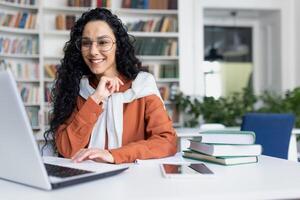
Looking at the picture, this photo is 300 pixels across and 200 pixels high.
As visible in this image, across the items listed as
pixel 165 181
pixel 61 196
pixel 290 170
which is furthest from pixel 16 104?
pixel 290 170

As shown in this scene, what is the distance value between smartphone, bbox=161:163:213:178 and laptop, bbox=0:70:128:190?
156 millimetres

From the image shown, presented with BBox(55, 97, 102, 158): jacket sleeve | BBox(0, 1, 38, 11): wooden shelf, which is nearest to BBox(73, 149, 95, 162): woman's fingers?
BBox(55, 97, 102, 158): jacket sleeve

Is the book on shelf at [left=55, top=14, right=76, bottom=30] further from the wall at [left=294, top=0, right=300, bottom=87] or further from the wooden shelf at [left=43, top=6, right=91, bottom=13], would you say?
the wall at [left=294, top=0, right=300, bottom=87]

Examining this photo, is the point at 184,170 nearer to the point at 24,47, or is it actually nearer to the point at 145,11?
the point at 24,47

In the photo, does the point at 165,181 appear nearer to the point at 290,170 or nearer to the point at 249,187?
the point at 249,187

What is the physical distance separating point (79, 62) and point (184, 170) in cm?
94

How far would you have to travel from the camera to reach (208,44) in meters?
5.86

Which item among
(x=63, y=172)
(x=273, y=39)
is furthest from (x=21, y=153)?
(x=273, y=39)

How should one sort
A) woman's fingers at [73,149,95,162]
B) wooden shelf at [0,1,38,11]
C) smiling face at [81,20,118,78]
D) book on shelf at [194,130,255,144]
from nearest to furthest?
woman's fingers at [73,149,95,162] < book on shelf at [194,130,255,144] < smiling face at [81,20,118,78] < wooden shelf at [0,1,38,11]

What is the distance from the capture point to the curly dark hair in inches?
68.6

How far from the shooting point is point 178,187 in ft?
3.04

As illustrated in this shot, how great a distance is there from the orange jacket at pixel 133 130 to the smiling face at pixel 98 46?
13 centimetres

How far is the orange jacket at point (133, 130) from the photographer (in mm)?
1379

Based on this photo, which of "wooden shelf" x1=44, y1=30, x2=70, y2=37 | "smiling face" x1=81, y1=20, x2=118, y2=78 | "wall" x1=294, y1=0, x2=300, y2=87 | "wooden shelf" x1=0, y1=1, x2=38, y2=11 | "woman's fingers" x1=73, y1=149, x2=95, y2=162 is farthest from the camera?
"wall" x1=294, y1=0, x2=300, y2=87
